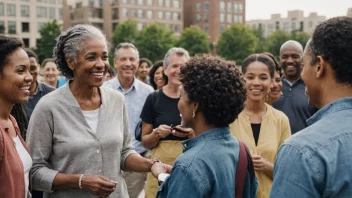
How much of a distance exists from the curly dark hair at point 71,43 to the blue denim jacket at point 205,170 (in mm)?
1313

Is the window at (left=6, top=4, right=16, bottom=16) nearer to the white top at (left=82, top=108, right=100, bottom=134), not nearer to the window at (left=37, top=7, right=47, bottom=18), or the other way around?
the window at (left=37, top=7, right=47, bottom=18)

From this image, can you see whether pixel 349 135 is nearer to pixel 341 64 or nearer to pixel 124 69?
pixel 341 64

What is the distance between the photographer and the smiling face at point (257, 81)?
425 cm

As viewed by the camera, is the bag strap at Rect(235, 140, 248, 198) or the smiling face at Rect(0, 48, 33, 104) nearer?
the bag strap at Rect(235, 140, 248, 198)

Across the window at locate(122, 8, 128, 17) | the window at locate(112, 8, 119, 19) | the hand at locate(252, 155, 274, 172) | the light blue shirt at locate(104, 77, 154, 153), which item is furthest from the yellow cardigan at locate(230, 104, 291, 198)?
the window at locate(112, 8, 119, 19)

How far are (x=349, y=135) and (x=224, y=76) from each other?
3.03 feet

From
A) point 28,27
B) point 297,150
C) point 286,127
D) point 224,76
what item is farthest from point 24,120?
point 28,27

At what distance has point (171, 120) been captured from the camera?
480 cm

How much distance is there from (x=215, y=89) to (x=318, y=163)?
912 mm

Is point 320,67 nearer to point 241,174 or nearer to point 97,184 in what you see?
point 241,174

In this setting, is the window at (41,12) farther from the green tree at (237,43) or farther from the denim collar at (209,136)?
the denim collar at (209,136)

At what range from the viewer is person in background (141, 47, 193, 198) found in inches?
185

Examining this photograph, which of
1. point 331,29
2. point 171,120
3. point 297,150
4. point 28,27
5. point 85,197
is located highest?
point 28,27

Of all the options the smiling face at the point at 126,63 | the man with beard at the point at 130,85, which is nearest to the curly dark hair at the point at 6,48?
the man with beard at the point at 130,85
